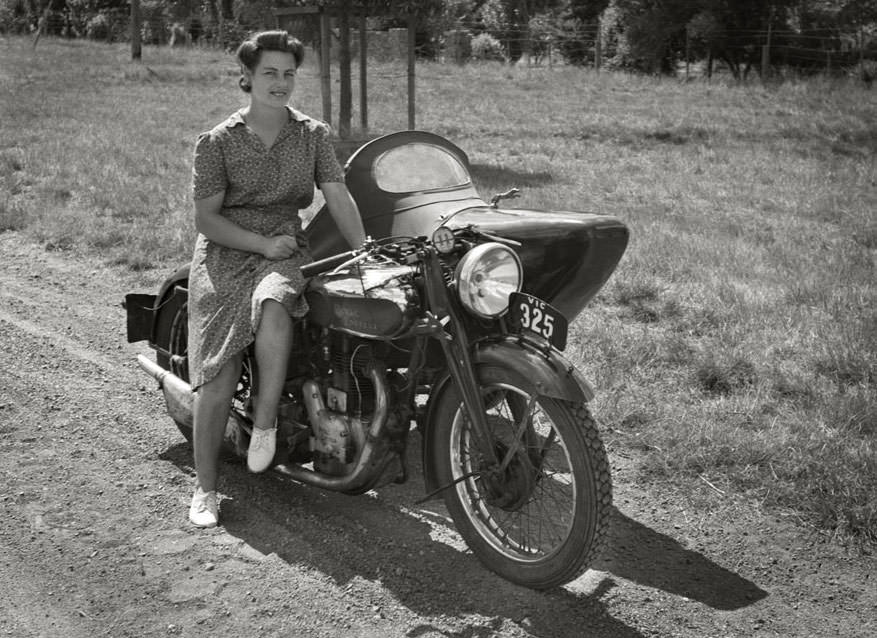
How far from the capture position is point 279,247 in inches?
159

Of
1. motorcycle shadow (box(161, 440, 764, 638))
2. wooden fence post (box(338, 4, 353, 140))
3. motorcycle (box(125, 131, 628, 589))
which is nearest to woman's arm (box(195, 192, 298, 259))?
motorcycle (box(125, 131, 628, 589))

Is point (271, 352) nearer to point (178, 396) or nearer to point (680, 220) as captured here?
point (178, 396)

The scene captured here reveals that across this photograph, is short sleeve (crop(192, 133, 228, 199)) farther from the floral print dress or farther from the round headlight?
the round headlight

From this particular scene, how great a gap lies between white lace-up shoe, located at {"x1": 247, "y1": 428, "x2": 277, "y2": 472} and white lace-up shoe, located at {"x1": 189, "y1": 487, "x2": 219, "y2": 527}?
25 centimetres

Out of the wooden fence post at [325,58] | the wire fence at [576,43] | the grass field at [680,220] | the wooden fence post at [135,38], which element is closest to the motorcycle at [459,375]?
the grass field at [680,220]

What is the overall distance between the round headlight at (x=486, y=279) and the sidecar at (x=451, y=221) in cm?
72

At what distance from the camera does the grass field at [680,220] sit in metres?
4.95

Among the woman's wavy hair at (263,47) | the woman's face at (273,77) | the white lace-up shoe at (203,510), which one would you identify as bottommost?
the white lace-up shoe at (203,510)

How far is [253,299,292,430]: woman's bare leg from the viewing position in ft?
12.9

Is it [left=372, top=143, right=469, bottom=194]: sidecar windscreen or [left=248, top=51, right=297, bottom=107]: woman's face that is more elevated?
[left=248, top=51, right=297, bottom=107]: woman's face

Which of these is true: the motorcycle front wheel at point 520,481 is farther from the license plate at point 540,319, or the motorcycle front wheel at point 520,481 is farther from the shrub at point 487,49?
the shrub at point 487,49

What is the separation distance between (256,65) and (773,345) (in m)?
3.63

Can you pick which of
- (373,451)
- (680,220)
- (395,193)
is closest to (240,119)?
(395,193)

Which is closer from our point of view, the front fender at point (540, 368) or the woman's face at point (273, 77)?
the front fender at point (540, 368)
